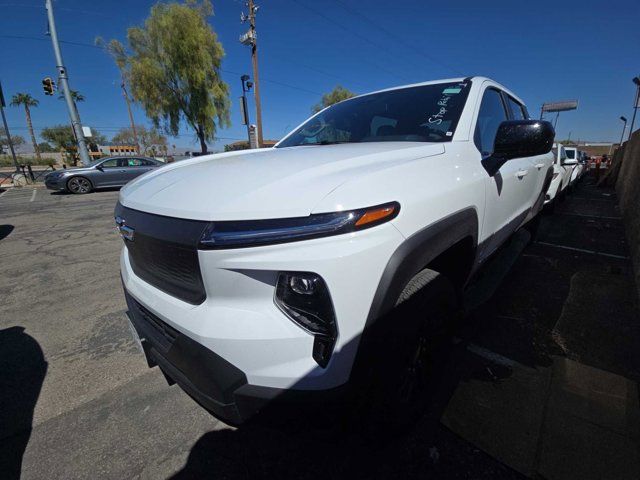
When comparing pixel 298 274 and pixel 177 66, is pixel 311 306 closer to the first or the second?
pixel 298 274

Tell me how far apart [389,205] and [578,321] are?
273cm

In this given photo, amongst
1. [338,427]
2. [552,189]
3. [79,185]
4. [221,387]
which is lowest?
[79,185]

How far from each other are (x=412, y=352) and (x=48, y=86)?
2114 cm

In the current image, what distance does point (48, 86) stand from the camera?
1554 cm

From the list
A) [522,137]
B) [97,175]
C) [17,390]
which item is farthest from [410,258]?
[97,175]

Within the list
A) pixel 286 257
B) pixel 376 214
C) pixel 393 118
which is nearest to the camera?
pixel 286 257

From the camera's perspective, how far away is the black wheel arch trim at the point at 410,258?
3.93ft

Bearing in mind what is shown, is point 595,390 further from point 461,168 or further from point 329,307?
point 329,307

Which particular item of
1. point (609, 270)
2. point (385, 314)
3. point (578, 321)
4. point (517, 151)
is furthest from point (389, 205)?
point (609, 270)

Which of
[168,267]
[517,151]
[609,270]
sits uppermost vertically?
[517,151]

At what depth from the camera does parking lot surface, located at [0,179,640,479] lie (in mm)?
1582

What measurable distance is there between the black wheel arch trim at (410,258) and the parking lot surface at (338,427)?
1.78 feet

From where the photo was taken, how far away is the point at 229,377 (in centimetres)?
116

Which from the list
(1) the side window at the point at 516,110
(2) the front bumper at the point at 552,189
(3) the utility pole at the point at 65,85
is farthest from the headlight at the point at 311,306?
(3) the utility pole at the point at 65,85
